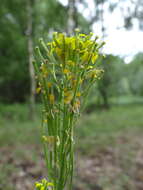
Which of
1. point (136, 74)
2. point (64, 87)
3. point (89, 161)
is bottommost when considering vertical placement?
point (89, 161)

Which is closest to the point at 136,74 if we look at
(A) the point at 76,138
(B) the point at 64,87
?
(A) the point at 76,138

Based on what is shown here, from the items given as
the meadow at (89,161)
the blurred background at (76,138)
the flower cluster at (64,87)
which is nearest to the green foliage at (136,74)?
the blurred background at (76,138)

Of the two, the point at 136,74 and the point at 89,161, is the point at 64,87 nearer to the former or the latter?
the point at 89,161

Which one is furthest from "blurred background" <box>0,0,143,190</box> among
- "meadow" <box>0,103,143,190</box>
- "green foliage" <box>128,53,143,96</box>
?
"green foliage" <box>128,53,143,96</box>

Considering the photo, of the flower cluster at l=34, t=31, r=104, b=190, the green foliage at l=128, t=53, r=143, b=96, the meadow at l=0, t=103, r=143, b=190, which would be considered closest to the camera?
the flower cluster at l=34, t=31, r=104, b=190

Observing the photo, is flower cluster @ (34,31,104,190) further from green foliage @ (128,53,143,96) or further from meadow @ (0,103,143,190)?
green foliage @ (128,53,143,96)

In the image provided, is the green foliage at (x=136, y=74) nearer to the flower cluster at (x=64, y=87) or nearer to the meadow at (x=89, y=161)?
the meadow at (x=89, y=161)

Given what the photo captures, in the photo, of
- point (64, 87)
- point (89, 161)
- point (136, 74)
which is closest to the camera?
point (64, 87)

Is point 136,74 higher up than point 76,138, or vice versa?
point 136,74

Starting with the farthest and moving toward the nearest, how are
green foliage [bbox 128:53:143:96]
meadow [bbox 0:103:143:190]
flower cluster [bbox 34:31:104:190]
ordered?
1. green foliage [bbox 128:53:143:96]
2. meadow [bbox 0:103:143:190]
3. flower cluster [bbox 34:31:104:190]
